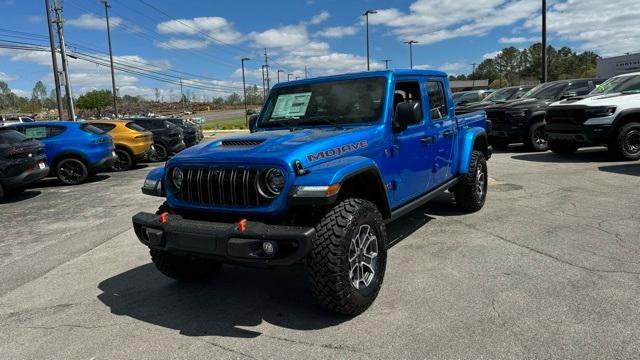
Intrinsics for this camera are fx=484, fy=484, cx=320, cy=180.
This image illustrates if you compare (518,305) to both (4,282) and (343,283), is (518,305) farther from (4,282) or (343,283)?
(4,282)

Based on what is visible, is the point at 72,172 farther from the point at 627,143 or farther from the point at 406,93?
the point at 627,143

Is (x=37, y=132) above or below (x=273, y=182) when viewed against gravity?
above

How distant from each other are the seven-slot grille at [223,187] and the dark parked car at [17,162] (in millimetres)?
7216

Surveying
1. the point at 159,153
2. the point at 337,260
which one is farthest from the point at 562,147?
the point at 159,153

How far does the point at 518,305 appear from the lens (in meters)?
3.68

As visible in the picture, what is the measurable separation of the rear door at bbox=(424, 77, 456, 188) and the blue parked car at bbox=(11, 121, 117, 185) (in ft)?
29.8

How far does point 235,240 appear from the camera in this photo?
3.28m

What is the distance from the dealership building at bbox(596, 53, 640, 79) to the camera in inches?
1065

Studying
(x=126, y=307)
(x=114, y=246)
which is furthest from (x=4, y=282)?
(x=126, y=307)

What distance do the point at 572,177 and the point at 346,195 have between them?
679cm

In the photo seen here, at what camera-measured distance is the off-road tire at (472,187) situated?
21.0 feet

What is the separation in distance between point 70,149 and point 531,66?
85519 mm

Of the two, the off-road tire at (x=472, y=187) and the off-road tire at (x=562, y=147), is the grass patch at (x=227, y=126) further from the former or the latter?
the off-road tire at (x=472, y=187)

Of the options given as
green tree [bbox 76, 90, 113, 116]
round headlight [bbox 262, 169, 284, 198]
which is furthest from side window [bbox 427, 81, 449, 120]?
green tree [bbox 76, 90, 113, 116]
